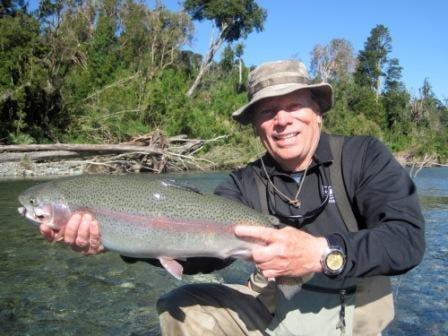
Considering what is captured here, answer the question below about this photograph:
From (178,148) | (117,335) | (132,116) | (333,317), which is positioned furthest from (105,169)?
(333,317)

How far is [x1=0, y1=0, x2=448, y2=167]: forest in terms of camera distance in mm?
20203

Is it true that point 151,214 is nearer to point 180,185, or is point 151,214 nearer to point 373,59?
point 180,185

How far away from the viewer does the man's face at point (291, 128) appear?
267 cm

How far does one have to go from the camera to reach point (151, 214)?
8.33 feet

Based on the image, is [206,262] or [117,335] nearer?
[206,262]

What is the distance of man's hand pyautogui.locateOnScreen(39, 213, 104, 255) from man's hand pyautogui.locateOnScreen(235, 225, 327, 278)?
0.86 m

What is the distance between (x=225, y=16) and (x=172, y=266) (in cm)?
3845

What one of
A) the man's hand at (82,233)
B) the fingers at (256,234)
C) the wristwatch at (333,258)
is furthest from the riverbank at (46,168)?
the wristwatch at (333,258)

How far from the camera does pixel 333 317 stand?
2.51m

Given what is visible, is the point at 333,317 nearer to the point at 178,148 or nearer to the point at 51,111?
the point at 178,148

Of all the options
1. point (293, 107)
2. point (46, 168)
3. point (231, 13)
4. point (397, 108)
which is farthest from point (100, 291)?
point (397, 108)

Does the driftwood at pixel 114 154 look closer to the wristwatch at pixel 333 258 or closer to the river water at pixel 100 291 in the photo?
the river water at pixel 100 291

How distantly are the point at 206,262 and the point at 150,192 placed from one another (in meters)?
0.49

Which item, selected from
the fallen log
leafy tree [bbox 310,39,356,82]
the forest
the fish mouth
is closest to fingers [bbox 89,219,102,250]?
the fish mouth
